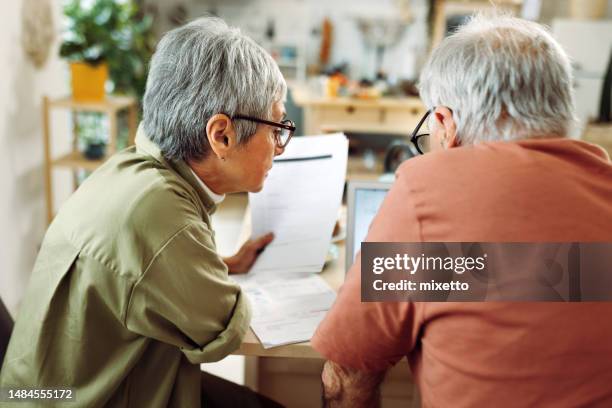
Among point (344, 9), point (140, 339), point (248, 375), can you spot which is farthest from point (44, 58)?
point (344, 9)

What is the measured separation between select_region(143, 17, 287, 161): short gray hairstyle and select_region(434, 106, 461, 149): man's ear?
380 millimetres

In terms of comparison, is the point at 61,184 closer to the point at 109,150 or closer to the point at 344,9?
the point at 109,150

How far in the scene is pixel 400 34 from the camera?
5.20 m

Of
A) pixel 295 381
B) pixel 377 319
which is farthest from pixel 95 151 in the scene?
pixel 377 319

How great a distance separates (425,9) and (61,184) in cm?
325

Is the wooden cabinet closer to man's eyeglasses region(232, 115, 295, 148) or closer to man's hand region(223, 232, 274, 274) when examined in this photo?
man's hand region(223, 232, 274, 274)

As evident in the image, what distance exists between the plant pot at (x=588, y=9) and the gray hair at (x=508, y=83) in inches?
164

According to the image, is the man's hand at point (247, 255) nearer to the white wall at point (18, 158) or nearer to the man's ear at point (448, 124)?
the man's ear at point (448, 124)

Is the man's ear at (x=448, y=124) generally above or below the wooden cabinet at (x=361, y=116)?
above

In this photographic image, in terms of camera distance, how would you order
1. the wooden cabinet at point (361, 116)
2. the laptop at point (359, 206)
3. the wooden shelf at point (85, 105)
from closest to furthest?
1. the laptop at point (359, 206)
2. the wooden shelf at point (85, 105)
3. the wooden cabinet at point (361, 116)

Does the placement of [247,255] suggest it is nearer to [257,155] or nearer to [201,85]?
[257,155]

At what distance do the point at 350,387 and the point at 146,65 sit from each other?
1.16m

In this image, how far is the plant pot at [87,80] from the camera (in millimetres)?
3063

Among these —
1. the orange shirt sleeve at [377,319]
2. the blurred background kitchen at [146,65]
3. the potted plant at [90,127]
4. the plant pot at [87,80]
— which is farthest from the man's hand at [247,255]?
the potted plant at [90,127]
